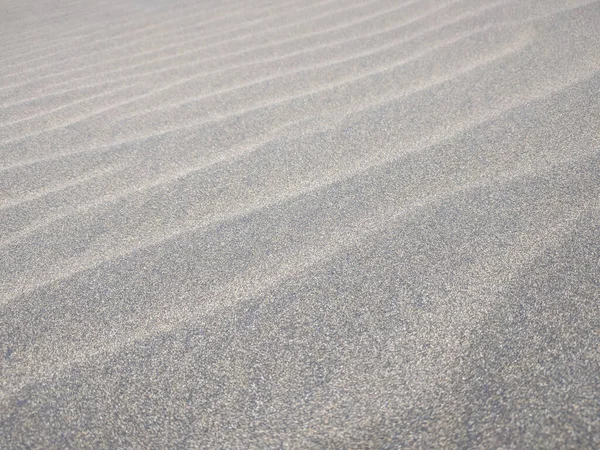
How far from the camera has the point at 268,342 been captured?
95 cm

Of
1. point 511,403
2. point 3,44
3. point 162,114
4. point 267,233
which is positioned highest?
point 3,44

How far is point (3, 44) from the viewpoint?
3264 mm

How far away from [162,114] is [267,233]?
1002 millimetres

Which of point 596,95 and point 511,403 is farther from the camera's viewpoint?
point 596,95

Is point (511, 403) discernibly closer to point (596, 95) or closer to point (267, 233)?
point (267, 233)

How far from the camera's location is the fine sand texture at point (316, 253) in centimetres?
81

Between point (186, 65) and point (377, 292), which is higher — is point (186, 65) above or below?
above

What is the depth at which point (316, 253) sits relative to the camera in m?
1.16

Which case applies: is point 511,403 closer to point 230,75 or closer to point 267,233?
point 267,233

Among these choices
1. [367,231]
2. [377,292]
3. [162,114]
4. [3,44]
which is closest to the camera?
[377,292]

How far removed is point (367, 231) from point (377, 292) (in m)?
0.22

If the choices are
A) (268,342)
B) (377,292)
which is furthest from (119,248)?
(377,292)

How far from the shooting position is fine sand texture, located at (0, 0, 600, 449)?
2.67 feet

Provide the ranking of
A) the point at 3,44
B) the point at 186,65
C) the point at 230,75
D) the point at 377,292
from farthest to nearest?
1. the point at 3,44
2. the point at 186,65
3. the point at 230,75
4. the point at 377,292
